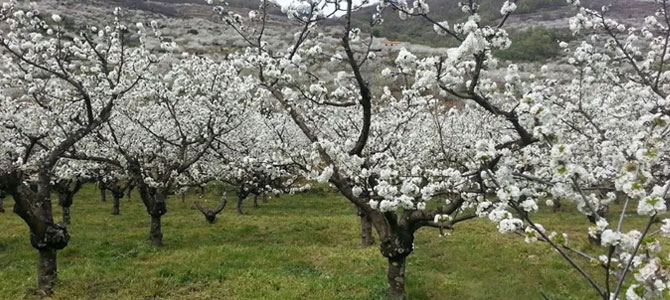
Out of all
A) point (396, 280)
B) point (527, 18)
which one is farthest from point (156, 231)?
point (527, 18)

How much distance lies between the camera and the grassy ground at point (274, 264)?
45.6ft

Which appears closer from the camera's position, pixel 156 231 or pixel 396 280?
pixel 396 280

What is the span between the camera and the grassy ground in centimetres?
1391

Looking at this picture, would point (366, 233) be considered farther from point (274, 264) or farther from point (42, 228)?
point (42, 228)

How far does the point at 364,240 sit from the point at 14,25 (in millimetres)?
13927

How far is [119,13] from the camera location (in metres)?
15.1

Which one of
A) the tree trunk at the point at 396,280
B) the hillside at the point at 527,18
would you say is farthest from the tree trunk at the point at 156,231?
the hillside at the point at 527,18

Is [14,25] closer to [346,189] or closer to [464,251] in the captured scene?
[346,189]

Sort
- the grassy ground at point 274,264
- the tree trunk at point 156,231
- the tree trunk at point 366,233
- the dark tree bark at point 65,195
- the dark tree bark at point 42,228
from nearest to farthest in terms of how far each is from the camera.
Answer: the dark tree bark at point 42,228 < the grassy ground at point 274,264 < the tree trunk at point 156,231 < the tree trunk at point 366,233 < the dark tree bark at point 65,195

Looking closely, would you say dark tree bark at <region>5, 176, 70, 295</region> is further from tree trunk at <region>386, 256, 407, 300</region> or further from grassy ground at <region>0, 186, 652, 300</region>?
tree trunk at <region>386, 256, 407, 300</region>

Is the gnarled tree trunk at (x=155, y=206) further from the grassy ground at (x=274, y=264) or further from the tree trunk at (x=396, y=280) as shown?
the tree trunk at (x=396, y=280)

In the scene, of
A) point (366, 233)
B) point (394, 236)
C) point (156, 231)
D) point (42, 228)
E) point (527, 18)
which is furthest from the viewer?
point (527, 18)

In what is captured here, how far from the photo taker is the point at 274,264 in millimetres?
17453

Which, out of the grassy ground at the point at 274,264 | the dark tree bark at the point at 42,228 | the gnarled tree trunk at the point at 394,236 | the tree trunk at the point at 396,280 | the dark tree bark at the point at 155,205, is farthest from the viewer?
the dark tree bark at the point at 155,205
